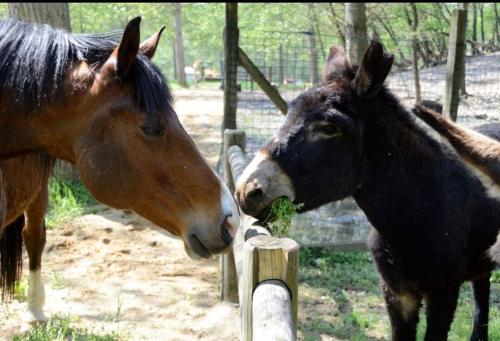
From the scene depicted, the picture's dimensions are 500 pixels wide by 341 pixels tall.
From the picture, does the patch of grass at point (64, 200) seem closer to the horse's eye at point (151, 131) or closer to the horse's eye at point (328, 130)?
the horse's eye at point (328, 130)

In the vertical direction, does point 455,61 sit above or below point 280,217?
above

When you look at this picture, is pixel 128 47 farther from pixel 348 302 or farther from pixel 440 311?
pixel 348 302

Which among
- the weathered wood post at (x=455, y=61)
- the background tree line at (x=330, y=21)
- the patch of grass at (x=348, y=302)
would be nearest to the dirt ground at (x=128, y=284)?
the patch of grass at (x=348, y=302)

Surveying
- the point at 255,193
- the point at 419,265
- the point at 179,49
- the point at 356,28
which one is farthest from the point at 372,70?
the point at 179,49

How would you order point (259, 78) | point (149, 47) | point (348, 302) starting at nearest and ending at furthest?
point (149, 47), point (348, 302), point (259, 78)

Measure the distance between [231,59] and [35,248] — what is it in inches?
105

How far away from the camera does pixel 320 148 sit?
2.93 m

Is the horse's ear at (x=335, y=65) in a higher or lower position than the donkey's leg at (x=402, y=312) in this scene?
higher

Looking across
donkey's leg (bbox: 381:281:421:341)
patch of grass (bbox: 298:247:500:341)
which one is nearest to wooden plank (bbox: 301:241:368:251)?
patch of grass (bbox: 298:247:500:341)

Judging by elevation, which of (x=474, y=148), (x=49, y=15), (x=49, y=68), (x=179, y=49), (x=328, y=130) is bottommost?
(x=474, y=148)

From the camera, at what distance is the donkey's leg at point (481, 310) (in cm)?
396

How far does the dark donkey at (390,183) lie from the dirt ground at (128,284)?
5.14 ft

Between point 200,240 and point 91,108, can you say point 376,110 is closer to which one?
point 200,240

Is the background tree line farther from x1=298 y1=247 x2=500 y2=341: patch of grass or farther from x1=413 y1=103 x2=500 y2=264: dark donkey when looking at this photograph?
x1=413 y1=103 x2=500 y2=264: dark donkey
